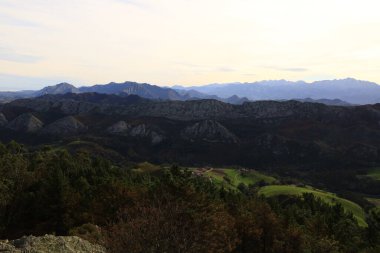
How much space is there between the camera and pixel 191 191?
209ft

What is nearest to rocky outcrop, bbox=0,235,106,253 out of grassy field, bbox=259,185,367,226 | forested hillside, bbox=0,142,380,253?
forested hillside, bbox=0,142,380,253

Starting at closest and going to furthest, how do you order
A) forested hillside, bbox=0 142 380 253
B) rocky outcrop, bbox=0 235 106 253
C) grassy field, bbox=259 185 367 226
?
rocky outcrop, bbox=0 235 106 253 < forested hillside, bbox=0 142 380 253 < grassy field, bbox=259 185 367 226

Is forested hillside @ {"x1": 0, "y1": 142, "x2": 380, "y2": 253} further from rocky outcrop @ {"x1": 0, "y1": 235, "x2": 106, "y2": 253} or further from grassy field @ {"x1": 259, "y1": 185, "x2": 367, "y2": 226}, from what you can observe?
grassy field @ {"x1": 259, "y1": 185, "x2": 367, "y2": 226}

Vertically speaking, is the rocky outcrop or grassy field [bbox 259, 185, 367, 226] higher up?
the rocky outcrop

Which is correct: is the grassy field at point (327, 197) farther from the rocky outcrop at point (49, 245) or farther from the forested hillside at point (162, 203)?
the rocky outcrop at point (49, 245)

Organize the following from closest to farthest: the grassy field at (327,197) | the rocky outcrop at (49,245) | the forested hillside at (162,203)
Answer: the rocky outcrop at (49,245) < the forested hillside at (162,203) < the grassy field at (327,197)

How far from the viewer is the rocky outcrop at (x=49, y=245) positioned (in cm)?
4159

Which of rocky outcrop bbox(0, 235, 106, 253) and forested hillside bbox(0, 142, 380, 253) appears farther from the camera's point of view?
forested hillside bbox(0, 142, 380, 253)

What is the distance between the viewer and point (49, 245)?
4409 cm

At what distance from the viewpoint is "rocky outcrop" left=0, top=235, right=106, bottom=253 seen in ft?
136

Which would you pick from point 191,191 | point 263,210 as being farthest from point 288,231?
point 191,191

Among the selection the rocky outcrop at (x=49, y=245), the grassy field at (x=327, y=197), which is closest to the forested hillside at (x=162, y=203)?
the rocky outcrop at (x=49, y=245)

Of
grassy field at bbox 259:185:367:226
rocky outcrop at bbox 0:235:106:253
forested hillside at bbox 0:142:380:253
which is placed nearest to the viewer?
rocky outcrop at bbox 0:235:106:253

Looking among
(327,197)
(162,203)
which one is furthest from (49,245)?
(327,197)
